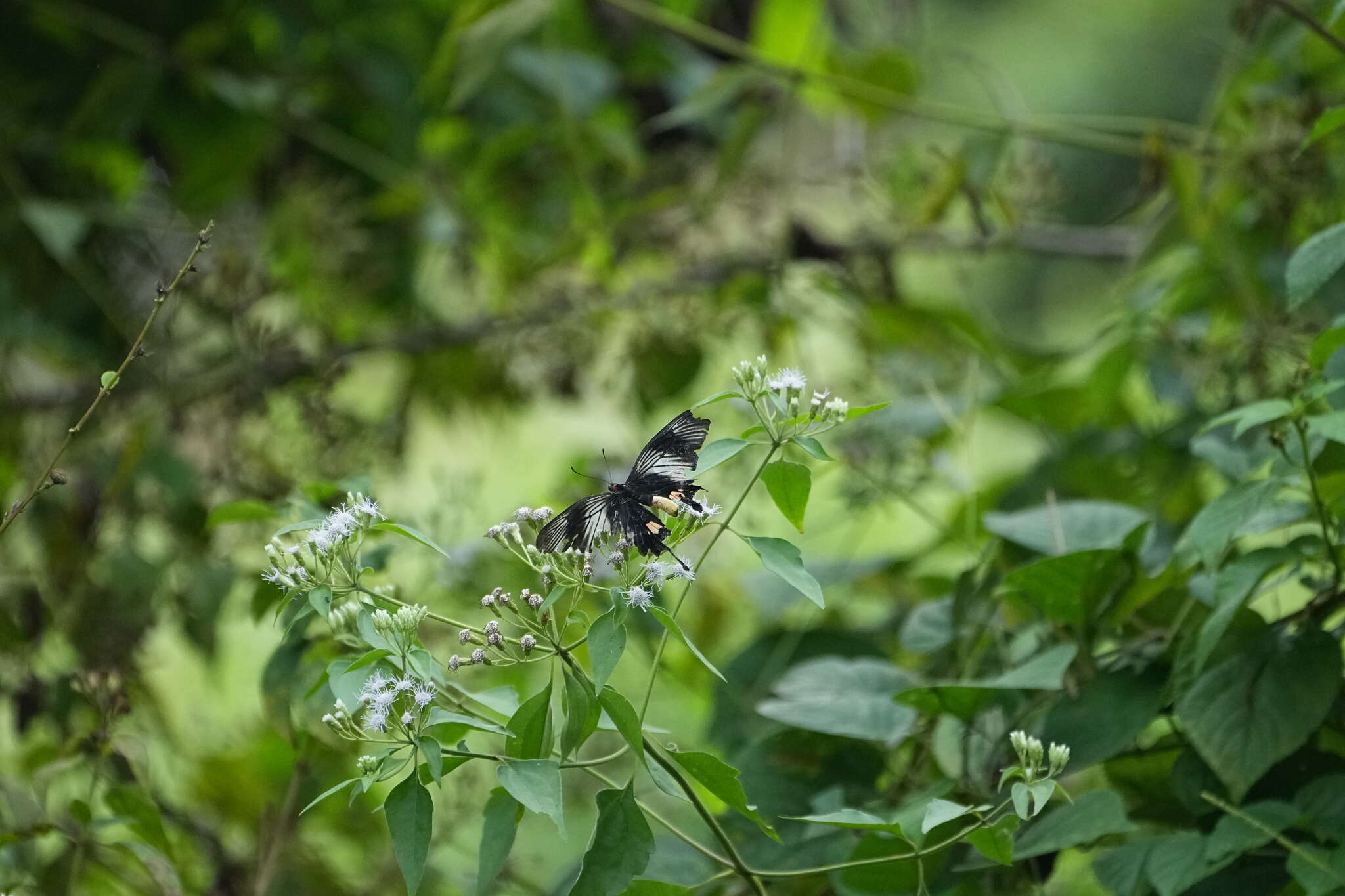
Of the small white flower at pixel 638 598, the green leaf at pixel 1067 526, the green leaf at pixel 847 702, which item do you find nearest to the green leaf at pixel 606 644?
the small white flower at pixel 638 598

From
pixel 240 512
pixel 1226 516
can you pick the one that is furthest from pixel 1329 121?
pixel 240 512

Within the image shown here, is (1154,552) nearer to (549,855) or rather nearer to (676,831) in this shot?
(676,831)

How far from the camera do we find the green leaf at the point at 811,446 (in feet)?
1.16

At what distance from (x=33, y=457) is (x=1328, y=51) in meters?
→ 1.12

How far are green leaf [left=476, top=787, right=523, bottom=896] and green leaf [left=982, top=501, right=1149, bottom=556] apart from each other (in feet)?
1.10

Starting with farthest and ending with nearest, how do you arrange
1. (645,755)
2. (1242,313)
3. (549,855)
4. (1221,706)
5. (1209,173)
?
(549,855) < (1209,173) < (1242,313) < (1221,706) < (645,755)

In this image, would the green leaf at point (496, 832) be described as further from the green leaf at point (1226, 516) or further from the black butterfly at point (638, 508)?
the green leaf at point (1226, 516)

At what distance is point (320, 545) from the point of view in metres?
0.36

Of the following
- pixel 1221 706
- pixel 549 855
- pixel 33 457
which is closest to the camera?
pixel 1221 706

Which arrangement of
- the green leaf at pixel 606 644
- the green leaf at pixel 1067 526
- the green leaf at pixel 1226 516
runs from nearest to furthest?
1. the green leaf at pixel 606 644
2. the green leaf at pixel 1226 516
3. the green leaf at pixel 1067 526

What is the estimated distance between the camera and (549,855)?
4.75 ft

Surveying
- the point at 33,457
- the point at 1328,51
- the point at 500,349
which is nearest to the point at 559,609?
the point at 500,349

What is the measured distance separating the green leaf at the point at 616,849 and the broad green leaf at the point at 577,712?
0.02 m

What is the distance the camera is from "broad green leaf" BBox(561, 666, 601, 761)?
343 mm
